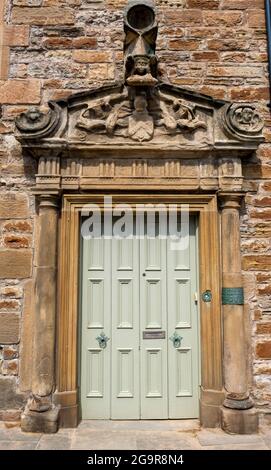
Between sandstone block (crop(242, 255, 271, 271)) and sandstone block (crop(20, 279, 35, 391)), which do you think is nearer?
sandstone block (crop(20, 279, 35, 391))

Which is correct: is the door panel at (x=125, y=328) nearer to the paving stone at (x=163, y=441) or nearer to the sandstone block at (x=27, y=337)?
the paving stone at (x=163, y=441)

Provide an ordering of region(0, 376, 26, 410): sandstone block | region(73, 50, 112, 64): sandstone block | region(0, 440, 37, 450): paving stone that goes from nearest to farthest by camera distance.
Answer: region(0, 440, 37, 450): paving stone, region(0, 376, 26, 410): sandstone block, region(73, 50, 112, 64): sandstone block

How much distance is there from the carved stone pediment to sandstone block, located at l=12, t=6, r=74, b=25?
1.09 meters

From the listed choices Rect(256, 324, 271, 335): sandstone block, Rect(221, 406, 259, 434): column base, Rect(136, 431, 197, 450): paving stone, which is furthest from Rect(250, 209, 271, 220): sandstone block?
Rect(136, 431, 197, 450): paving stone

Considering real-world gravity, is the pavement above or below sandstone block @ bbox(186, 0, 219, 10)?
below

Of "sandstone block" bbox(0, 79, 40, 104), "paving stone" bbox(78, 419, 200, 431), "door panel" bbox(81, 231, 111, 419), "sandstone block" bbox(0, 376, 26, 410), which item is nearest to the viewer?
"paving stone" bbox(78, 419, 200, 431)

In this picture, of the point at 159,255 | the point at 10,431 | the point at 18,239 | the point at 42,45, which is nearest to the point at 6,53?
the point at 42,45

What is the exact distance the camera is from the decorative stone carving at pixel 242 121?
4.04 metres

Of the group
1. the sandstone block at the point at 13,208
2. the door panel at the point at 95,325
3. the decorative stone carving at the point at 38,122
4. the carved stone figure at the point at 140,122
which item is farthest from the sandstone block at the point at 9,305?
the carved stone figure at the point at 140,122

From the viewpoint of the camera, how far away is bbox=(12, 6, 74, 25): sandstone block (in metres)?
4.52

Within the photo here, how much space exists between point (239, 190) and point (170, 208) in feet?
2.26

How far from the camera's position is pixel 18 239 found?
4.10 metres

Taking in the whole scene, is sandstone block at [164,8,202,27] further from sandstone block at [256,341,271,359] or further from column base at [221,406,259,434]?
column base at [221,406,259,434]
